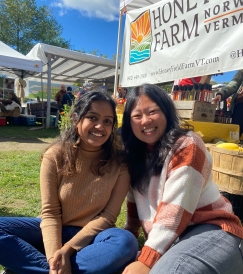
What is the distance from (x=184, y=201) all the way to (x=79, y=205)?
0.71m

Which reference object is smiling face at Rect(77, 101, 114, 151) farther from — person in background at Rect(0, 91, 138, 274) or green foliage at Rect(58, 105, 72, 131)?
green foliage at Rect(58, 105, 72, 131)

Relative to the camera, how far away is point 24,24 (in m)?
26.4

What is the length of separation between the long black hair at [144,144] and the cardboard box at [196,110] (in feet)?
4.51

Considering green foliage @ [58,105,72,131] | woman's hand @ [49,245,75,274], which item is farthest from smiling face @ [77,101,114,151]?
woman's hand @ [49,245,75,274]

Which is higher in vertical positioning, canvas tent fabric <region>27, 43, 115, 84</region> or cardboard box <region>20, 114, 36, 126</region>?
canvas tent fabric <region>27, 43, 115, 84</region>

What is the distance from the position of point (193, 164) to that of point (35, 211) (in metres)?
2.11

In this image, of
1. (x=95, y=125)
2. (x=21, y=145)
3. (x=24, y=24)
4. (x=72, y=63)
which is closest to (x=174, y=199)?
(x=95, y=125)

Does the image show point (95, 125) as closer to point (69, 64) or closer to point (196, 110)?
point (196, 110)

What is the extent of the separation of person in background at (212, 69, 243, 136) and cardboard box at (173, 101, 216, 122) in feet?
0.97

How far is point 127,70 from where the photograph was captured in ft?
14.3

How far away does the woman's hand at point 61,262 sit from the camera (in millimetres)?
→ 1454

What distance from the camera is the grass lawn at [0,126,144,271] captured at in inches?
113

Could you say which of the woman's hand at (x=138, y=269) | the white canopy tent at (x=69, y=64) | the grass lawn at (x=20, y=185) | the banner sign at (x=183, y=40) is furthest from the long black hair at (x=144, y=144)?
the white canopy tent at (x=69, y=64)

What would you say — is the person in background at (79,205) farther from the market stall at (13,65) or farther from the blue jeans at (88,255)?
the market stall at (13,65)
